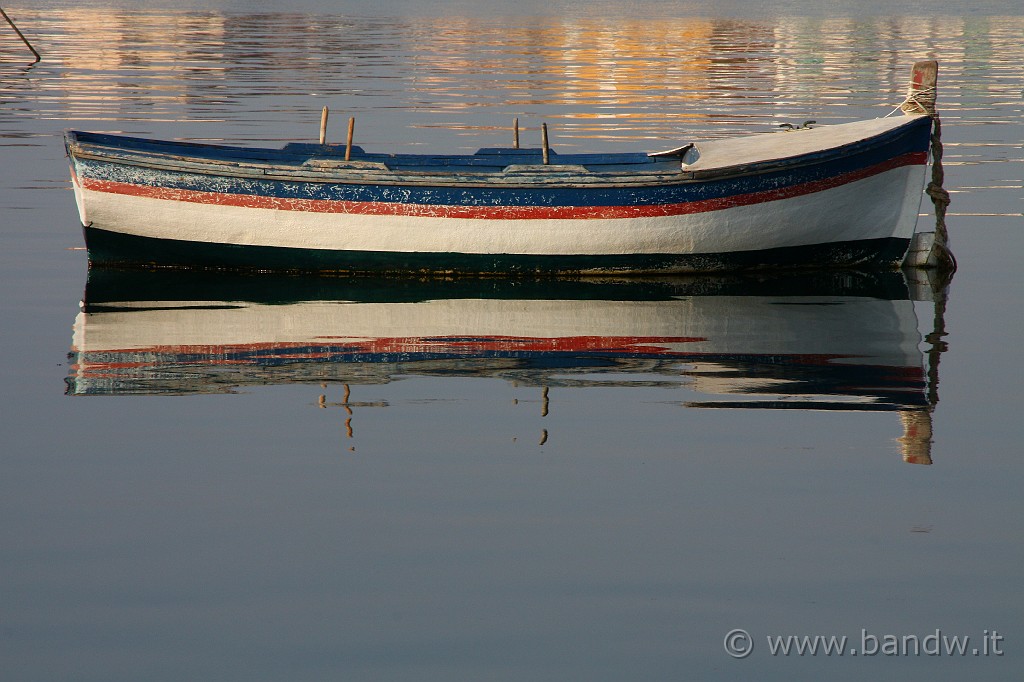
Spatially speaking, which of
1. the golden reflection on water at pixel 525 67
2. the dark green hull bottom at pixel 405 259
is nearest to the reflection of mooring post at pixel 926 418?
the dark green hull bottom at pixel 405 259

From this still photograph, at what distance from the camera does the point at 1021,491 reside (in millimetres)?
7812

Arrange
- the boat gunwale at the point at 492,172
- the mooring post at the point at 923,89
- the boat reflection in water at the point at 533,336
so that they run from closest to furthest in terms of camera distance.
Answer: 1. the boat reflection in water at the point at 533,336
2. the boat gunwale at the point at 492,172
3. the mooring post at the point at 923,89

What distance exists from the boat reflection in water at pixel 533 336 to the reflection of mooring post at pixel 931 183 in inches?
16.5

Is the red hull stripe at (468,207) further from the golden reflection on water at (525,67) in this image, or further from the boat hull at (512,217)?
the golden reflection on water at (525,67)

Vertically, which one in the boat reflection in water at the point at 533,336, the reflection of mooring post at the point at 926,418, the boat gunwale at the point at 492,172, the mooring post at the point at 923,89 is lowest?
the reflection of mooring post at the point at 926,418

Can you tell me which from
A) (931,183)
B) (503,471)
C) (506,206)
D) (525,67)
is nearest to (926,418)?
(503,471)

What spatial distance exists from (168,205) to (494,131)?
1313 cm

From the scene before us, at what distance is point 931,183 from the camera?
14.8 m

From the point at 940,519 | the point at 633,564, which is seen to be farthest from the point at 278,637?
the point at 940,519

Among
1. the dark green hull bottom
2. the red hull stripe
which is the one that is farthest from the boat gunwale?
the dark green hull bottom

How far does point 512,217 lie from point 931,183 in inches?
193

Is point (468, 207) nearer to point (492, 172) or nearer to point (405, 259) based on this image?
point (492, 172)

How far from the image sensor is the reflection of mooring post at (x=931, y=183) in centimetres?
1451

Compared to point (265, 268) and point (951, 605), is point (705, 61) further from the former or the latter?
point (951, 605)
